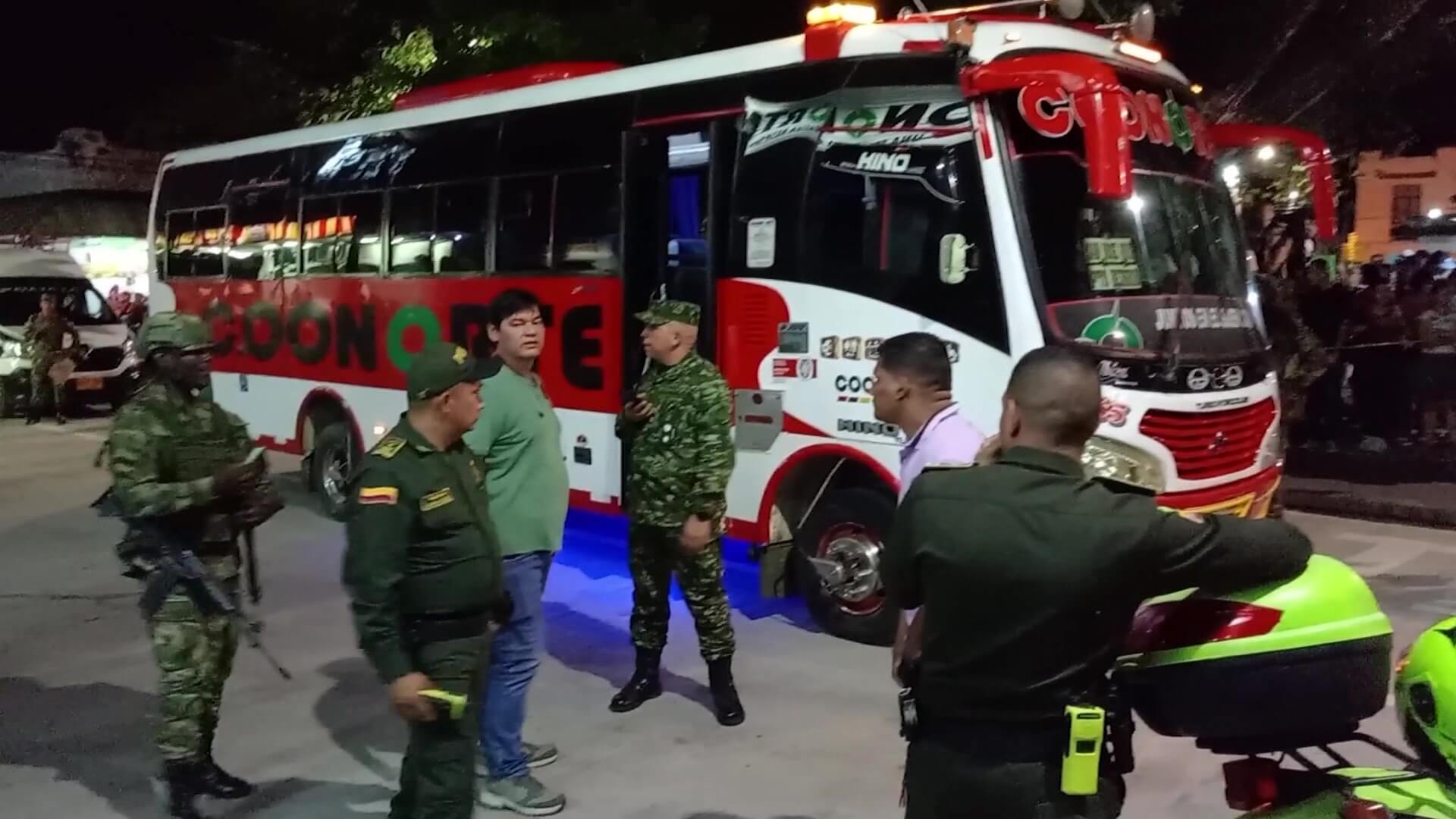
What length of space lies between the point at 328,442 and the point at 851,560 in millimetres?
5304

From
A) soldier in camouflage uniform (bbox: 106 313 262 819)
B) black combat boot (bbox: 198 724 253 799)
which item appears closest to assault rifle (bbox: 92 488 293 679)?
soldier in camouflage uniform (bbox: 106 313 262 819)

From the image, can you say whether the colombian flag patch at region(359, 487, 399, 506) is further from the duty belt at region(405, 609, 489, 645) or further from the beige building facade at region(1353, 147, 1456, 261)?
the beige building facade at region(1353, 147, 1456, 261)

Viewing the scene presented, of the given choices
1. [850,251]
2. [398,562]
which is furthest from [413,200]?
[398,562]

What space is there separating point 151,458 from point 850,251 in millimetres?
3570

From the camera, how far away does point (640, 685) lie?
18.2 feet

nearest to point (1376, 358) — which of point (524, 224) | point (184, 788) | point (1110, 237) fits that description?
point (1110, 237)

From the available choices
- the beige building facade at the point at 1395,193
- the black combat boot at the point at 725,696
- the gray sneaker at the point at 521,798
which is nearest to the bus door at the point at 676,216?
the black combat boot at the point at 725,696

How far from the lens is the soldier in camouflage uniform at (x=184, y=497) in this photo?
410 cm

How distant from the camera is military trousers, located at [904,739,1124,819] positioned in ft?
7.52

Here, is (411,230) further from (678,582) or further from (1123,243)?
(1123,243)

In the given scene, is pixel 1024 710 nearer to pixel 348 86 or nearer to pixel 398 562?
pixel 398 562

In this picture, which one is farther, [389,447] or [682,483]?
[682,483]

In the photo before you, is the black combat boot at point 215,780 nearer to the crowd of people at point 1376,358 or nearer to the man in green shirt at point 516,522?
the man in green shirt at point 516,522

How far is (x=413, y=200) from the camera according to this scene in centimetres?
916
